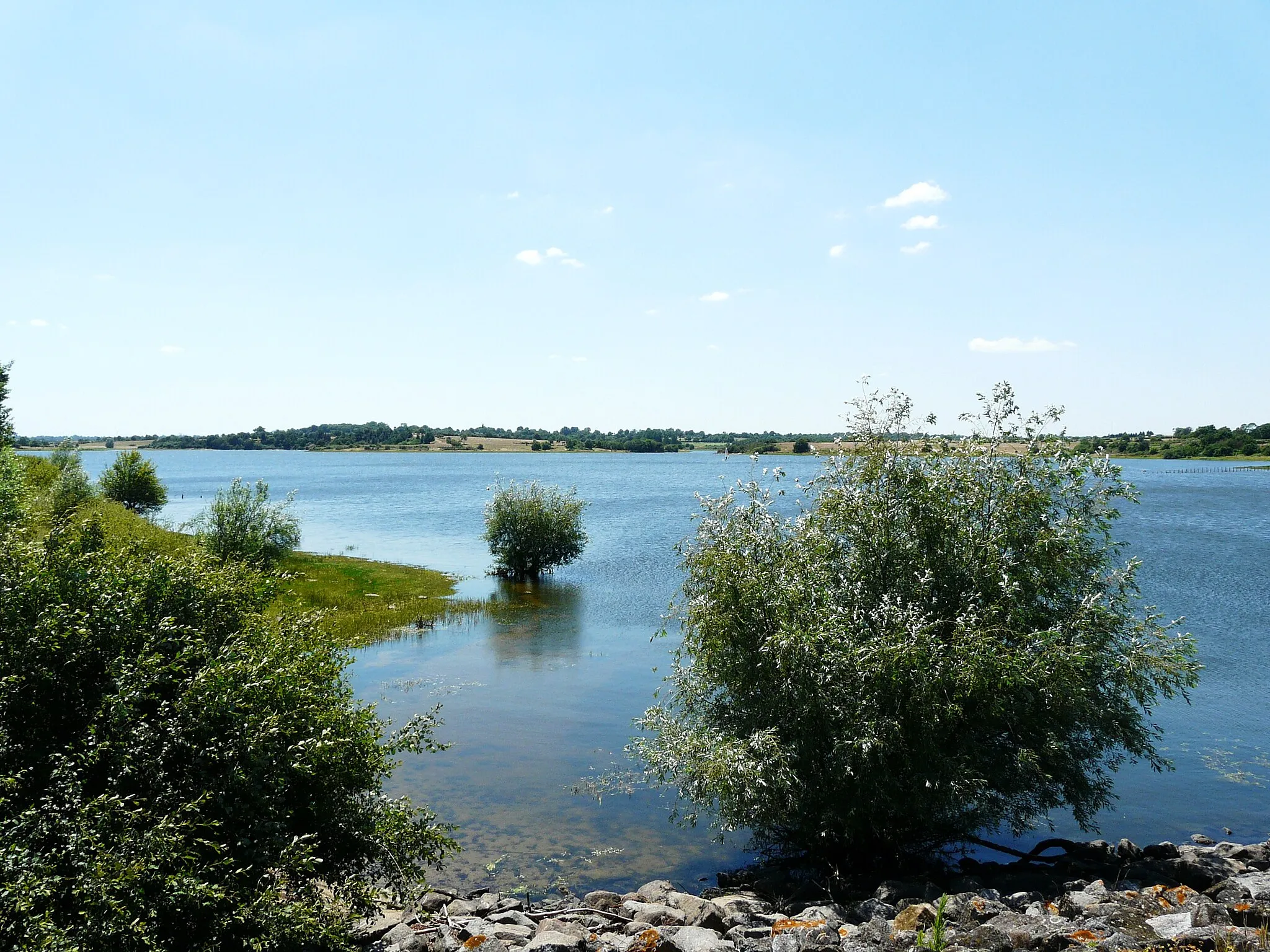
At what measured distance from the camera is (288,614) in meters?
16.5

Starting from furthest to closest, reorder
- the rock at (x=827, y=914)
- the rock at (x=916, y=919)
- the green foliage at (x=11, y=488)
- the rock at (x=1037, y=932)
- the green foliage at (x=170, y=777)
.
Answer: the green foliage at (x=11, y=488) → the rock at (x=827, y=914) → the rock at (x=916, y=919) → the rock at (x=1037, y=932) → the green foliage at (x=170, y=777)

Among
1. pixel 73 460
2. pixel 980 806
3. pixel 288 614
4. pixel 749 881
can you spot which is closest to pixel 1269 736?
pixel 980 806

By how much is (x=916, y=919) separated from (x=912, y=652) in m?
5.26

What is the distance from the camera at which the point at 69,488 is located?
7075cm

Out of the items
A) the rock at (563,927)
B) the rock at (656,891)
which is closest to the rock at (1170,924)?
the rock at (656,891)

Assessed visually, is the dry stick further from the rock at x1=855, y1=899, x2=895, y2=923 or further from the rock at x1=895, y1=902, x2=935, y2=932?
the rock at x1=895, y1=902, x2=935, y2=932

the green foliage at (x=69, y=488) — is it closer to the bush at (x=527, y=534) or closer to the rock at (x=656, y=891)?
the bush at (x=527, y=534)

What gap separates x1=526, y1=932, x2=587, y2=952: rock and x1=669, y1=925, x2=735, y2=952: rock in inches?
21.6

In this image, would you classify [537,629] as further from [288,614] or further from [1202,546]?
[1202,546]

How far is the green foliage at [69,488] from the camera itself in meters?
62.5

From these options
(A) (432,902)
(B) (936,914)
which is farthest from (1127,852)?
(A) (432,902)

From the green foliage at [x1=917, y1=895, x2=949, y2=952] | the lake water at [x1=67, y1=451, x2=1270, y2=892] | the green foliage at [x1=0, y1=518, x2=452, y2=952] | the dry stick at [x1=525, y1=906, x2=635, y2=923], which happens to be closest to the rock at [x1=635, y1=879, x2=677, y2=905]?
the dry stick at [x1=525, y1=906, x2=635, y2=923]

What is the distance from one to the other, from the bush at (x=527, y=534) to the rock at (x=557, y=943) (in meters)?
48.3

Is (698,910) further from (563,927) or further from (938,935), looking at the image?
(938,935)
